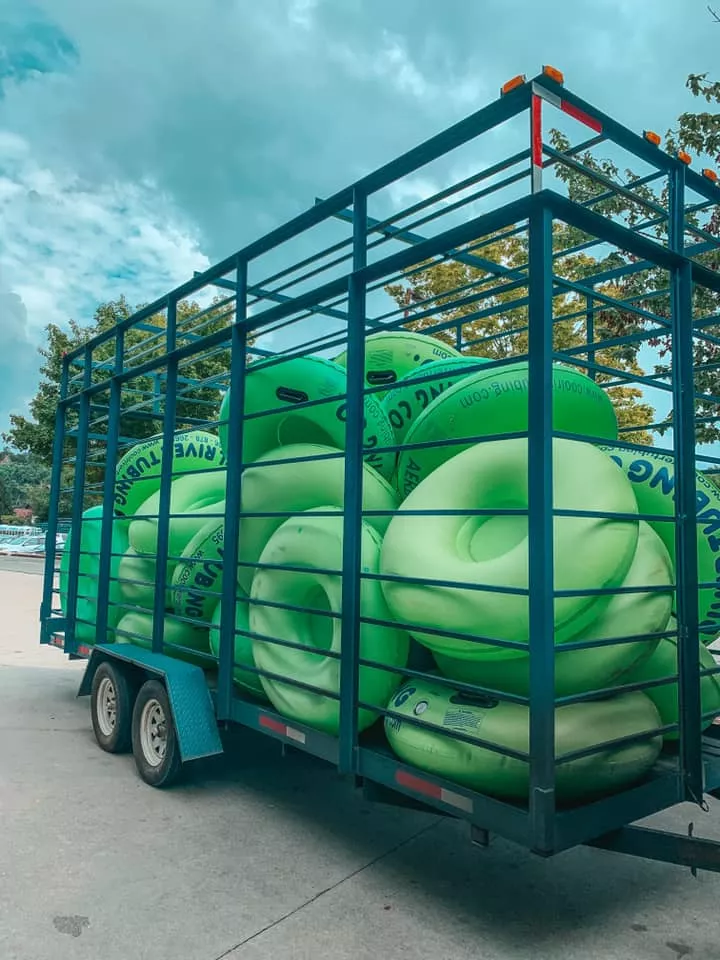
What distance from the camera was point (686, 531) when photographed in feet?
11.8

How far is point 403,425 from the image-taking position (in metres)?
5.10

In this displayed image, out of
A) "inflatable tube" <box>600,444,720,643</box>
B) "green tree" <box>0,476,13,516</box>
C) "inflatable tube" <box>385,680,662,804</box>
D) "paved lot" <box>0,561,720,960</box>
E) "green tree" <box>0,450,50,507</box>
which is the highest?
"green tree" <box>0,450,50,507</box>

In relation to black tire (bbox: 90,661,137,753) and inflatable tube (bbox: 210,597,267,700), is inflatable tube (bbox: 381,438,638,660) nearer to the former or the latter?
inflatable tube (bbox: 210,597,267,700)

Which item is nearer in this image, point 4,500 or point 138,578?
point 138,578

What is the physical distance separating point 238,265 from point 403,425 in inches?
58.3

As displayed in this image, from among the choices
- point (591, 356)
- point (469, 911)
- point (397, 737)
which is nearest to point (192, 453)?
point (591, 356)

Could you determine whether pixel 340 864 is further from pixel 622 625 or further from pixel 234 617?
pixel 622 625

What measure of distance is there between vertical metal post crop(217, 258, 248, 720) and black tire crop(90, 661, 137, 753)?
4.17 feet

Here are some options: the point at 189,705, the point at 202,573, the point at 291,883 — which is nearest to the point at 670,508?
the point at 291,883

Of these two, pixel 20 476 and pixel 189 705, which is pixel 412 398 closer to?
pixel 189 705

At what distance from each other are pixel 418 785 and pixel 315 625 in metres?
1.24

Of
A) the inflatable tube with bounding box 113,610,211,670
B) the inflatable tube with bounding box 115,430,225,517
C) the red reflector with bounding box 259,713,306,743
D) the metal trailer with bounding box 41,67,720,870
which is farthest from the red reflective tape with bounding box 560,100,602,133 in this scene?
the inflatable tube with bounding box 115,430,225,517

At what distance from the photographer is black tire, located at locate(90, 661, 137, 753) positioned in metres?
5.73

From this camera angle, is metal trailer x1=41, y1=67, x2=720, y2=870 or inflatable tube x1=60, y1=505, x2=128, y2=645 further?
inflatable tube x1=60, y1=505, x2=128, y2=645
